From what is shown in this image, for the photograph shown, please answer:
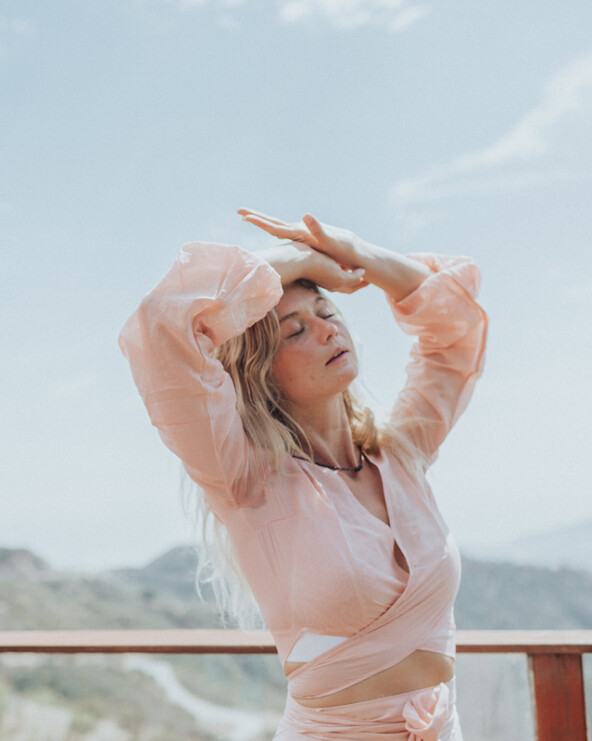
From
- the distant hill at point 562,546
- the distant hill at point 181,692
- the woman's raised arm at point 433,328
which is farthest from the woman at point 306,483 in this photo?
the distant hill at point 562,546

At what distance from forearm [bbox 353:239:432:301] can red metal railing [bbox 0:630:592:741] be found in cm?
90

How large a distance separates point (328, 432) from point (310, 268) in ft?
1.20

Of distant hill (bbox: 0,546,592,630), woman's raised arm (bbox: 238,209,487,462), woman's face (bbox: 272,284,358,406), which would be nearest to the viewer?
woman's face (bbox: 272,284,358,406)

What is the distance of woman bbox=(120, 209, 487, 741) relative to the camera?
1.21m

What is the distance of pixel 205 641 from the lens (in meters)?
1.83

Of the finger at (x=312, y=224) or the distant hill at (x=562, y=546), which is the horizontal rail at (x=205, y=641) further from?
the distant hill at (x=562, y=546)

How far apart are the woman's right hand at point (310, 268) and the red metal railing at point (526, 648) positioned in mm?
926

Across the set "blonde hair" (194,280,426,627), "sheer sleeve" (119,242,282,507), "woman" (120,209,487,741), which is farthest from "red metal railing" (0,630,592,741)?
"sheer sleeve" (119,242,282,507)

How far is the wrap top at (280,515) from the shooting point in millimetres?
1191

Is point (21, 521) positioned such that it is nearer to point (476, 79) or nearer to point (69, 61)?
point (69, 61)

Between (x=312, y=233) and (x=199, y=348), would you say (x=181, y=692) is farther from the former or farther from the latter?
(x=312, y=233)

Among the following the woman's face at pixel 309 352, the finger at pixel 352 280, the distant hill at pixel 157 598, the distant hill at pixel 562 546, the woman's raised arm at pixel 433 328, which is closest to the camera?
the woman's face at pixel 309 352

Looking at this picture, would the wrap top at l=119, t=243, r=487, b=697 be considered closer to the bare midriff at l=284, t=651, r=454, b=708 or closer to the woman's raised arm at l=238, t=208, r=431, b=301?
the bare midriff at l=284, t=651, r=454, b=708

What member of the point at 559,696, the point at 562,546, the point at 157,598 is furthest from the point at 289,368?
the point at 562,546
